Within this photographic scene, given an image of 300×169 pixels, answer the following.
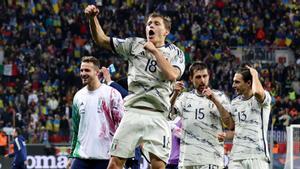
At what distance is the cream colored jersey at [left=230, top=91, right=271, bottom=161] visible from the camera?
Result: 34.3ft

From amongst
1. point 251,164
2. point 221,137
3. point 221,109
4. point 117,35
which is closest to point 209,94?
point 221,109

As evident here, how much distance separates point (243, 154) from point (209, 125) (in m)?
0.56

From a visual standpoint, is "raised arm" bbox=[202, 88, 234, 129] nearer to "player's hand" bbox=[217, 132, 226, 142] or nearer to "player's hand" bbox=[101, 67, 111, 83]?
"player's hand" bbox=[217, 132, 226, 142]

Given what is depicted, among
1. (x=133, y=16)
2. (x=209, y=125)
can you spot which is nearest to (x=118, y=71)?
(x=133, y=16)

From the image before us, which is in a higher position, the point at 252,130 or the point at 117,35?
the point at 117,35

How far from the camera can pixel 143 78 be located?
8445 millimetres

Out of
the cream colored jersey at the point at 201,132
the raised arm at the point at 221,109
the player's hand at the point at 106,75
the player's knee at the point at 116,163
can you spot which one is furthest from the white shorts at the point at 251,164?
the player's knee at the point at 116,163

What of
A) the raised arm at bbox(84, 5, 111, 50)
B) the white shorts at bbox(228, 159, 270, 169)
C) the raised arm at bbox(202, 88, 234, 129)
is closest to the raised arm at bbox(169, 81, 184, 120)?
the raised arm at bbox(202, 88, 234, 129)

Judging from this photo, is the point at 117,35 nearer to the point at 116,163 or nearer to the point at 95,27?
the point at 95,27

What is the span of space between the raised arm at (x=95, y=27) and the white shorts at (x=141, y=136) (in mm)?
726

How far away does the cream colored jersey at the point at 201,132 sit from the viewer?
10.6 metres

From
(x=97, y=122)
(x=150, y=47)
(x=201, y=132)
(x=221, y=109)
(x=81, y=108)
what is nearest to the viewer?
(x=150, y=47)

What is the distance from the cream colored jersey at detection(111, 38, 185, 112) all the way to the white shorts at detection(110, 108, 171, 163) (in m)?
0.11

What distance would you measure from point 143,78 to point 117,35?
2694cm
